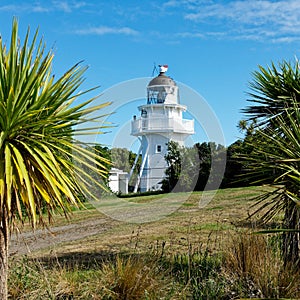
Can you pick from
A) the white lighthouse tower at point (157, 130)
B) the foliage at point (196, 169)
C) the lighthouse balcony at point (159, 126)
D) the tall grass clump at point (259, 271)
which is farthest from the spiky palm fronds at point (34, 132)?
the lighthouse balcony at point (159, 126)

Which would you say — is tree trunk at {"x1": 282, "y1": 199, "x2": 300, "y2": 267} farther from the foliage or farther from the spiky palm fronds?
the foliage

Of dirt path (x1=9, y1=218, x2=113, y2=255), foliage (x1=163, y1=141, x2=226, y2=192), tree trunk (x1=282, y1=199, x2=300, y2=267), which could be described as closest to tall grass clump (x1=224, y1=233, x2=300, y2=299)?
tree trunk (x1=282, y1=199, x2=300, y2=267)

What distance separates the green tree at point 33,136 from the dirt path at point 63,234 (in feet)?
21.7

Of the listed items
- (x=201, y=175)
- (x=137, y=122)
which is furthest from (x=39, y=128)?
(x=137, y=122)

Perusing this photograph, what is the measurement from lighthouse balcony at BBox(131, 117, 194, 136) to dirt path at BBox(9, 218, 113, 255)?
56.5 ft

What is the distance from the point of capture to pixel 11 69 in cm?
510

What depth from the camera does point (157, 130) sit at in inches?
1430

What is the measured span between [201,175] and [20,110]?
1033 inches

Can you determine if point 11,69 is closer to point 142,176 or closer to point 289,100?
point 289,100

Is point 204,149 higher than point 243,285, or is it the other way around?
point 204,149

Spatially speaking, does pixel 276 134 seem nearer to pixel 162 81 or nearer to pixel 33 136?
pixel 33 136

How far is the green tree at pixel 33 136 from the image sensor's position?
15.4ft

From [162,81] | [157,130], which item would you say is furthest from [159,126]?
[162,81]

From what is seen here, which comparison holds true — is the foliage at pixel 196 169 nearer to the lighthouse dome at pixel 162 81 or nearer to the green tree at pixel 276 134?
the lighthouse dome at pixel 162 81
